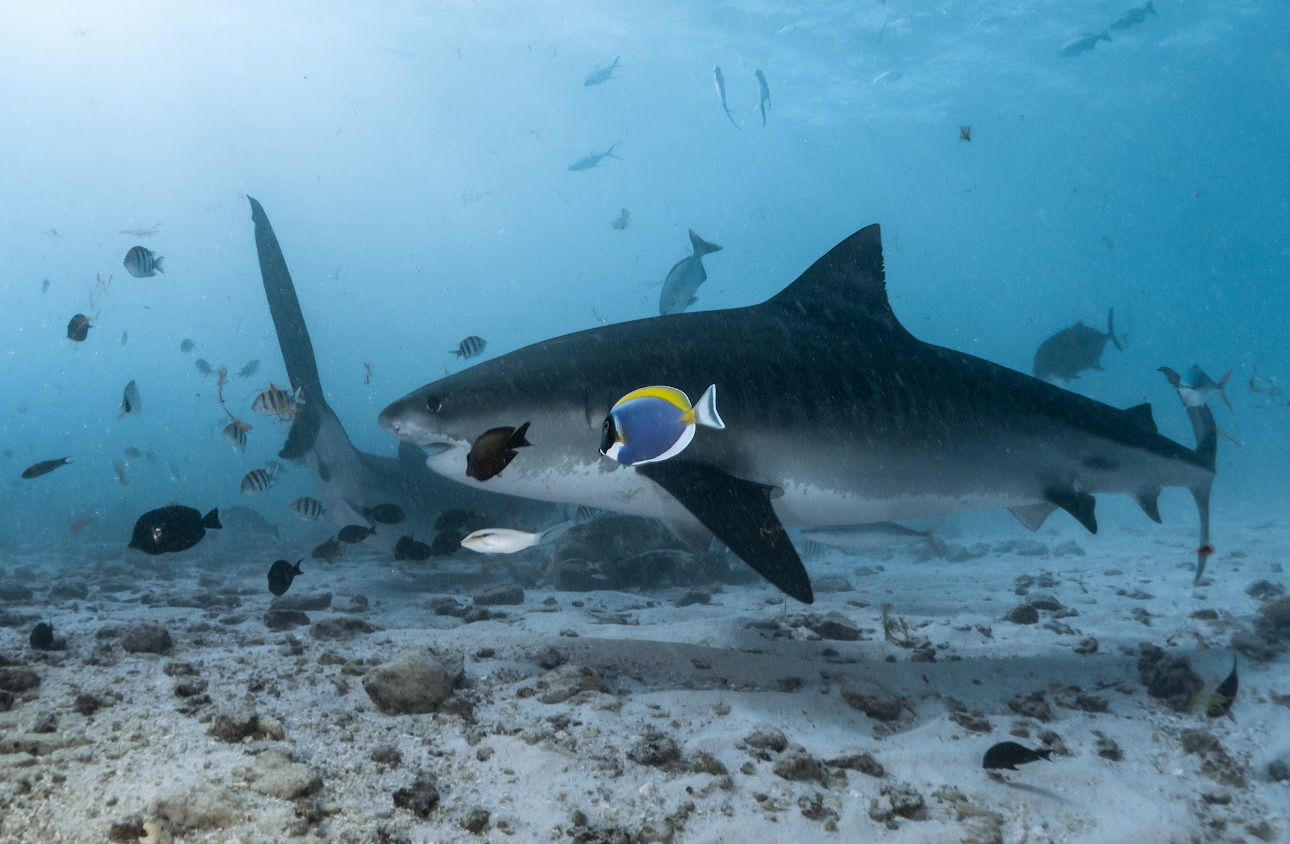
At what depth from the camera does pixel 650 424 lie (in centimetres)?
272

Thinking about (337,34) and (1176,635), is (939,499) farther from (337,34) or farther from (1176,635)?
(337,34)

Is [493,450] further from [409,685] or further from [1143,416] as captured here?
[1143,416]

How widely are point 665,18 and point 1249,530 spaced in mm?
37231

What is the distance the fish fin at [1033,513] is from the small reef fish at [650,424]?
421 cm

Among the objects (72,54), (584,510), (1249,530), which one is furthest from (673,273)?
(72,54)

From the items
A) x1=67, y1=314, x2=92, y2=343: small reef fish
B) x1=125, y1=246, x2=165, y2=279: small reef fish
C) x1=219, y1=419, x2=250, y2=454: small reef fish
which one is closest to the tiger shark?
x1=219, y1=419, x2=250, y2=454: small reef fish

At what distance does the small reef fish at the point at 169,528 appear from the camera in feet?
15.2

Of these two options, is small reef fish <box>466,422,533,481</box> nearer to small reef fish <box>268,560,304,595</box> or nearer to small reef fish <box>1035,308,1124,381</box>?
small reef fish <box>268,560,304,595</box>

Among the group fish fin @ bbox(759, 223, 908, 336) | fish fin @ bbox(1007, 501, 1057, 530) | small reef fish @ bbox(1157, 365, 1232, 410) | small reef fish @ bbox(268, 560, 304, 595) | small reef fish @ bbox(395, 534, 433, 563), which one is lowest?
small reef fish @ bbox(268, 560, 304, 595)

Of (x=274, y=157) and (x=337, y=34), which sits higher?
(x=274, y=157)

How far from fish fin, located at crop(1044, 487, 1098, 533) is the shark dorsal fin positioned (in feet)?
6.09

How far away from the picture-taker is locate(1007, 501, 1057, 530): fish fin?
5.66 m

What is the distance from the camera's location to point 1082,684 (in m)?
4.46

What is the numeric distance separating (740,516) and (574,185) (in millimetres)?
130201
